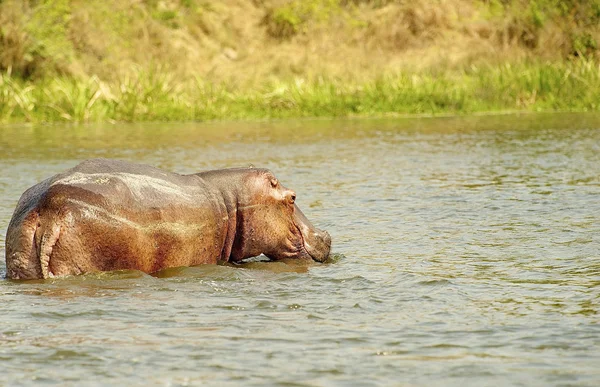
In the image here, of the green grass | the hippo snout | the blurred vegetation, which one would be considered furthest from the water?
the blurred vegetation

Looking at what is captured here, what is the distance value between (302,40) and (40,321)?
3048 cm

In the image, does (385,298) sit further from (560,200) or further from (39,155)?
(39,155)

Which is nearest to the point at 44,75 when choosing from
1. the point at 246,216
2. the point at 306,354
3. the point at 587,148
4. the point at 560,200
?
the point at 587,148

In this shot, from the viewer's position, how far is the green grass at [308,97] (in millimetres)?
22609

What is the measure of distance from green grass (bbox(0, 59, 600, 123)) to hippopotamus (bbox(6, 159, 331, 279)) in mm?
16014

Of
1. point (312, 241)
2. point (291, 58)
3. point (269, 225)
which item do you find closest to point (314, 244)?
point (312, 241)

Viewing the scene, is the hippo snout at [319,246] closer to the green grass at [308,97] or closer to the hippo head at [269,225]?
the hippo head at [269,225]

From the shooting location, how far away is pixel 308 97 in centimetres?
2384

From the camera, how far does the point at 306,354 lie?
4.67 meters

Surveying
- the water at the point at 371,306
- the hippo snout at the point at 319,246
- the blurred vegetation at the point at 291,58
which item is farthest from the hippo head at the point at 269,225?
the blurred vegetation at the point at 291,58

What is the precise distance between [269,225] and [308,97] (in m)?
17.1

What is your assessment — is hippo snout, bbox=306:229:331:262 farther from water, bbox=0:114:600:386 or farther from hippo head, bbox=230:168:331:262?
water, bbox=0:114:600:386

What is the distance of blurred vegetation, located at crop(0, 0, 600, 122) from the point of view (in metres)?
23.3

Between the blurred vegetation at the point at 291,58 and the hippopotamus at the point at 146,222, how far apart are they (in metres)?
16.0
